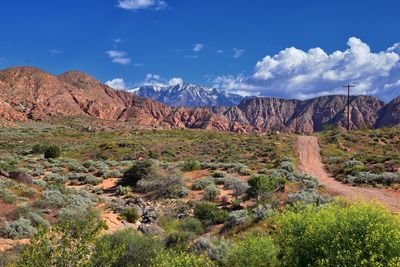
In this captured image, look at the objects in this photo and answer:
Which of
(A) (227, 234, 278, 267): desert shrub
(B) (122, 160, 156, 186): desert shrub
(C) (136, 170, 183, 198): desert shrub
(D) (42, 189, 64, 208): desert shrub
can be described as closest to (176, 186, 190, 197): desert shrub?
(C) (136, 170, 183, 198): desert shrub

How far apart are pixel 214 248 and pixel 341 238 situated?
5.06 meters

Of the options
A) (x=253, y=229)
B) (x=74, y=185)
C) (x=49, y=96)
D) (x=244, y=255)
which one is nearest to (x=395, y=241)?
(x=244, y=255)

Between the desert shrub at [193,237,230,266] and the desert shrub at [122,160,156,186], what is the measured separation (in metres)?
15.8

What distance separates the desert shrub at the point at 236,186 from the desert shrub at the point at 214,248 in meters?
9.92

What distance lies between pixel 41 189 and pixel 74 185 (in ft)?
20.6

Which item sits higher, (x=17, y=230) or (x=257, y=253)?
(x=257, y=253)

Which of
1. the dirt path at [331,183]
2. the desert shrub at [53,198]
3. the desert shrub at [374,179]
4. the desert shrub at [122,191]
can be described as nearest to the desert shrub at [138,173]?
the desert shrub at [122,191]

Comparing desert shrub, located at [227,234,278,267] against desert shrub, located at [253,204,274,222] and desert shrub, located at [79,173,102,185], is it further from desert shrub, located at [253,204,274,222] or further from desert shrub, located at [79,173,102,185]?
desert shrub, located at [79,173,102,185]

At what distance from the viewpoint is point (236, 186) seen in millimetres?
26062

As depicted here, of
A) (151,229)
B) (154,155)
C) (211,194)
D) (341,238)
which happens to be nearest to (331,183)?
(211,194)

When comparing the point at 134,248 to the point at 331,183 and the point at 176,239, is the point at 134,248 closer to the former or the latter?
the point at 176,239

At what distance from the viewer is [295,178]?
30188mm

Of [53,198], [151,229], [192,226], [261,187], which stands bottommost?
[151,229]

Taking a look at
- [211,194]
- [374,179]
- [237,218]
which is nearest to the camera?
[237,218]
